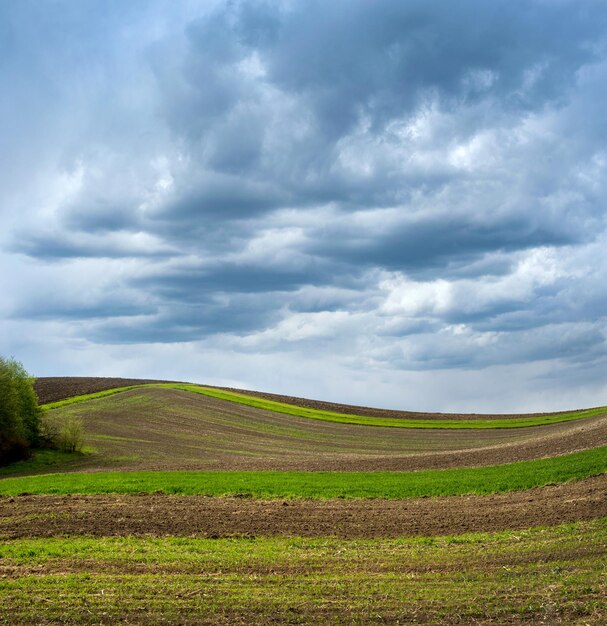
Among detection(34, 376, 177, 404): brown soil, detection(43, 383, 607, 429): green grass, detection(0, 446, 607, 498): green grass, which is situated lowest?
detection(0, 446, 607, 498): green grass

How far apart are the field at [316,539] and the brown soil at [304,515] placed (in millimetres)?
107

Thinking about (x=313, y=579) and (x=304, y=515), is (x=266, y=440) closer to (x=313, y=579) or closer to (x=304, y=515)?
(x=304, y=515)

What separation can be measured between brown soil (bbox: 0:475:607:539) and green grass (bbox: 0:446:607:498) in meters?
1.85

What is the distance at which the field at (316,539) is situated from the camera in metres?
15.9

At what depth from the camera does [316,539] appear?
24.0m

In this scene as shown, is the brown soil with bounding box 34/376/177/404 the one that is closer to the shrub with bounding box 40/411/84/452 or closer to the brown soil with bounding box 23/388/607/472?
the brown soil with bounding box 23/388/607/472

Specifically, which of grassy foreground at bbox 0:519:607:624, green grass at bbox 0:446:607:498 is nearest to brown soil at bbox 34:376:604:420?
green grass at bbox 0:446:607:498

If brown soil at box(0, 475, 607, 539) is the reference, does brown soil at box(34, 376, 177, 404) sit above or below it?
above

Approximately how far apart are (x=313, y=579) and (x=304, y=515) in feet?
32.1

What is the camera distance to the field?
52.3 feet

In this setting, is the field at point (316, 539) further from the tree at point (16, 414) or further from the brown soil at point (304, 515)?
the tree at point (16, 414)

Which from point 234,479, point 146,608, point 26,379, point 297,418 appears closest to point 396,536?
point 146,608

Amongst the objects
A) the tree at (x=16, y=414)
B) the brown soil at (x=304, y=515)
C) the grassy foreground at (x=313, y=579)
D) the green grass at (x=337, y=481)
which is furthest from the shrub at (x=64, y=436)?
the grassy foreground at (x=313, y=579)

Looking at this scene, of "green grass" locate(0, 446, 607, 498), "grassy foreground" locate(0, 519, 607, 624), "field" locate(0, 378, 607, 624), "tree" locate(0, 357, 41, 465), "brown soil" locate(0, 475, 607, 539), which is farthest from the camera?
"tree" locate(0, 357, 41, 465)
